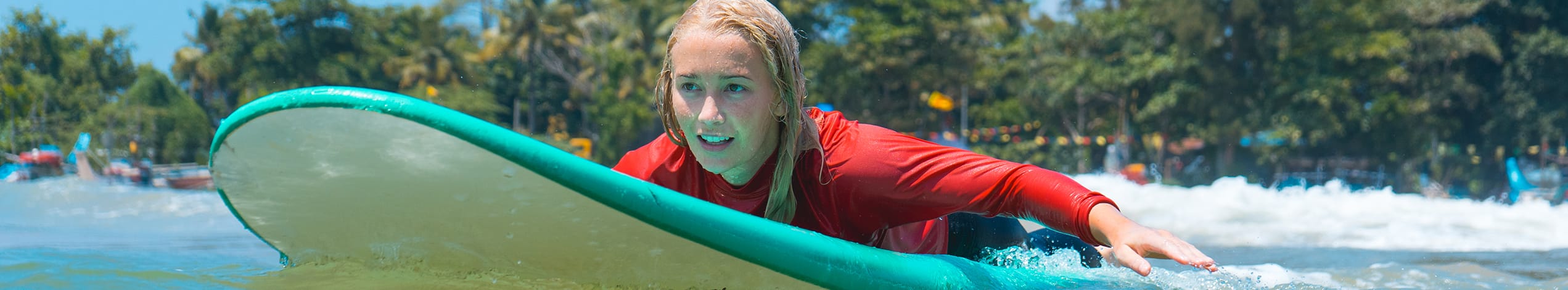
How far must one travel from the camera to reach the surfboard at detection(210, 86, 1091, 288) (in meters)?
1.56

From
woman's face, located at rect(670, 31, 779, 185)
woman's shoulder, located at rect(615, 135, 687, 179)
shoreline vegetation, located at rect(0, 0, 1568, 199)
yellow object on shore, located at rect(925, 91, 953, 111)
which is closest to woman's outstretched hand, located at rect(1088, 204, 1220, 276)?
woman's face, located at rect(670, 31, 779, 185)

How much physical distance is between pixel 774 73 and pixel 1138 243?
0.64 m

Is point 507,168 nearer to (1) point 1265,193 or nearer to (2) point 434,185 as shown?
(2) point 434,185

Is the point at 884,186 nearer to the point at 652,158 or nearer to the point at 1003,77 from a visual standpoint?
the point at 652,158

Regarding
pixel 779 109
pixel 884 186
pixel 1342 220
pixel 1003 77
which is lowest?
pixel 884 186

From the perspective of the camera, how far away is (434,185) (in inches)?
66.1

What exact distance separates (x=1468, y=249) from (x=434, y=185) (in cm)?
505

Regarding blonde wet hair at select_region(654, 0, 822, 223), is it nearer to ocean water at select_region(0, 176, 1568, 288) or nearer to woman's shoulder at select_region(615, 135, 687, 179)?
woman's shoulder at select_region(615, 135, 687, 179)

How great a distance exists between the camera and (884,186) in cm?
184

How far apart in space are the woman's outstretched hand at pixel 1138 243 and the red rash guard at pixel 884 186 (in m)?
0.03

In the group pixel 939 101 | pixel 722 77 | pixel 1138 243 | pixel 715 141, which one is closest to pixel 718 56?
pixel 722 77

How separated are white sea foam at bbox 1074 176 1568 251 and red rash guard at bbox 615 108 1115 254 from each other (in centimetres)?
329

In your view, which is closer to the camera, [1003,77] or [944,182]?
[944,182]

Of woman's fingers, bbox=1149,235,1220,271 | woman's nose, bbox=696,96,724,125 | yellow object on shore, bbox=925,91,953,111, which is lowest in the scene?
woman's fingers, bbox=1149,235,1220,271
